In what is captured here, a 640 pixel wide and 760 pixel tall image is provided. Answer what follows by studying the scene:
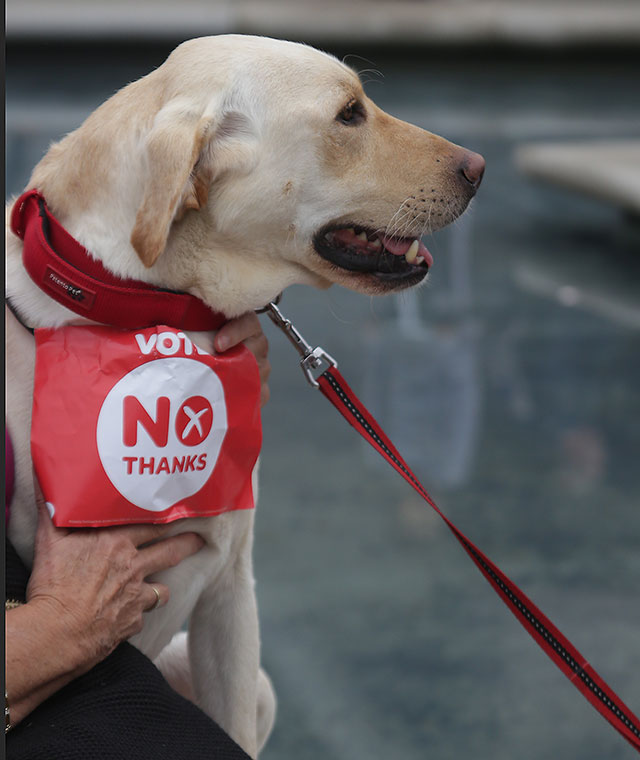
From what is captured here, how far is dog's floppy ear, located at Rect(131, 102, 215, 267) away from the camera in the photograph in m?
1.14

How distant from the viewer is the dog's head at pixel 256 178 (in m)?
1.19

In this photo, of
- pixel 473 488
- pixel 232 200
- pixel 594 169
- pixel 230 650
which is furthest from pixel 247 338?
pixel 594 169

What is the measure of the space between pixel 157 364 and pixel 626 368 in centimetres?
265

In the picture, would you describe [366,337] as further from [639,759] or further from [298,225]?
[298,225]

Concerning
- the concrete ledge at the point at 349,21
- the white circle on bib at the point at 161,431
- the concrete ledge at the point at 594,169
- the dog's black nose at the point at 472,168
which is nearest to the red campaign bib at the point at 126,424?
the white circle on bib at the point at 161,431

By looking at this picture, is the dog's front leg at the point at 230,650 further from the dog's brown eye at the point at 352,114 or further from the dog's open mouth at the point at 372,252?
the dog's brown eye at the point at 352,114

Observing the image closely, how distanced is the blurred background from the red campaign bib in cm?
35

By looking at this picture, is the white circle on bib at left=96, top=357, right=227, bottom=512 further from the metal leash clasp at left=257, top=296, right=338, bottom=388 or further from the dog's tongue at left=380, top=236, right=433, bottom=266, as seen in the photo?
the dog's tongue at left=380, top=236, right=433, bottom=266

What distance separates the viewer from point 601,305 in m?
4.19

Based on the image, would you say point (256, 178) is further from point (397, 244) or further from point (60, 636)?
point (60, 636)

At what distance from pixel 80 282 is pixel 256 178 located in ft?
0.85

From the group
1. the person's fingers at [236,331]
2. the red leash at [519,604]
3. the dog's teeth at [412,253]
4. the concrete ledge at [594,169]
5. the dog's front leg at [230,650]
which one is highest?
the dog's teeth at [412,253]

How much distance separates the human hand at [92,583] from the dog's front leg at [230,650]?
0.20 meters

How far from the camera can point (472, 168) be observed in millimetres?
1387
